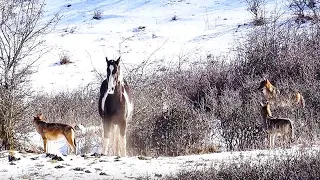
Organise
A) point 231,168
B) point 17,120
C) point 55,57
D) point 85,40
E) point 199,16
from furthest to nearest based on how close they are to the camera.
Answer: point 199,16
point 85,40
point 55,57
point 17,120
point 231,168

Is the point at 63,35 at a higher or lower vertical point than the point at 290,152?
higher

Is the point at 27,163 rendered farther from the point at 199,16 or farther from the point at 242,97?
the point at 199,16

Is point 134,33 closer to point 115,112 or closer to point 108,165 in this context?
point 115,112

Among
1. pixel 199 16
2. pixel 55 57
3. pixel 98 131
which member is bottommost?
pixel 98 131

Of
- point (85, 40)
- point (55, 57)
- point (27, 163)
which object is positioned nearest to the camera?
point (27, 163)

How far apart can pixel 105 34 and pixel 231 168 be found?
18483 mm

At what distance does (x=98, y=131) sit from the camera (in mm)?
12875

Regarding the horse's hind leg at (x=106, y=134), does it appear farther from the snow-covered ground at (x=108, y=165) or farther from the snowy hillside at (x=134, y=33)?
the snowy hillside at (x=134, y=33)

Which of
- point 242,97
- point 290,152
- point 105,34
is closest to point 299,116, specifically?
point 242,97

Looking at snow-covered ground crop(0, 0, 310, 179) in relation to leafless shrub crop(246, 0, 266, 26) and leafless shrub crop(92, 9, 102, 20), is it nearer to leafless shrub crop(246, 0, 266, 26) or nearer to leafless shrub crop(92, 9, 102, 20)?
leafless shrub crop(92, 9, 102, 20)

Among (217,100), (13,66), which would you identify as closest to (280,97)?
(217,100)

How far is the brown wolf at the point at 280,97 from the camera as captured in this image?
1408 cm

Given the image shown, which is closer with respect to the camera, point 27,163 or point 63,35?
point 27,163

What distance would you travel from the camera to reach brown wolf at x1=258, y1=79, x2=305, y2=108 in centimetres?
1408
